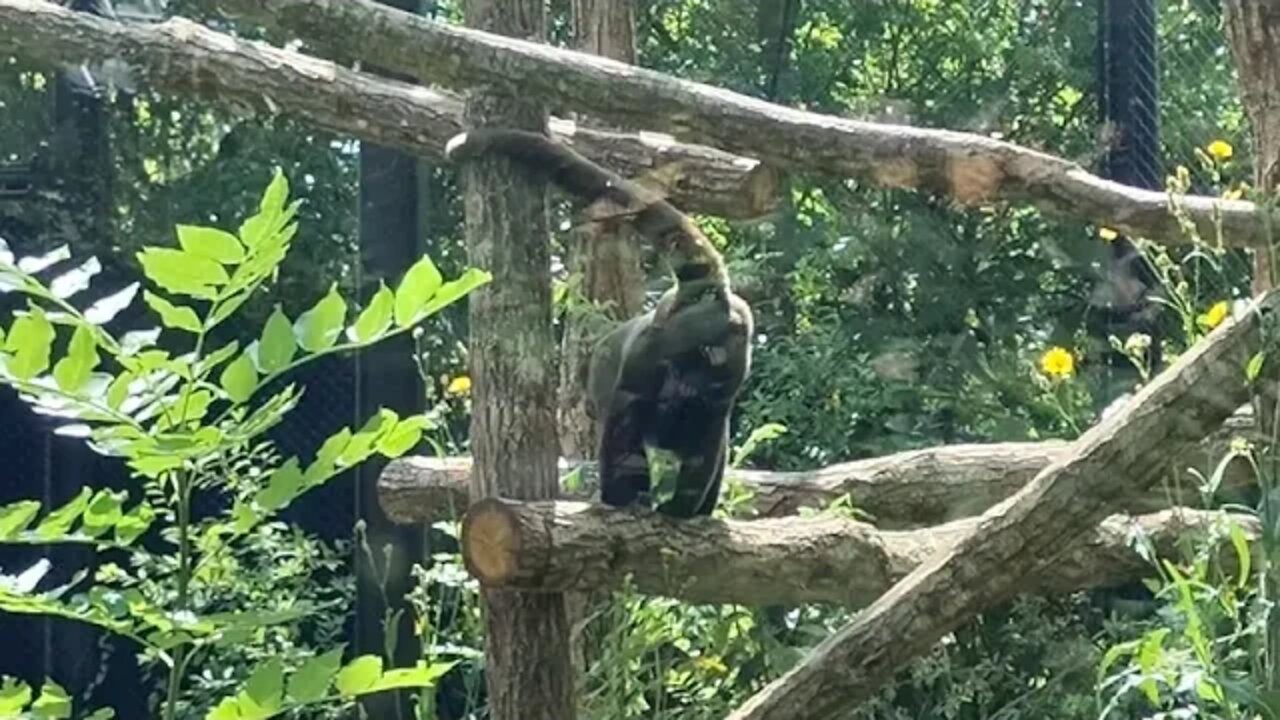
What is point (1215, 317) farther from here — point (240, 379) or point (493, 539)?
point (240, 379)

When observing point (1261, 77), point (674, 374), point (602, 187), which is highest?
point (1261, 77)

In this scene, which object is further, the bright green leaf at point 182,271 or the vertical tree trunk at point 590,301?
the vertical tree trunk at point 590,301

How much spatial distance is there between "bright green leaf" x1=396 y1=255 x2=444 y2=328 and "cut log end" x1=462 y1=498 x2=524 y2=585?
0.96 metres

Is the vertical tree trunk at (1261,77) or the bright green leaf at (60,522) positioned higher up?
the vertical tree trunk at (1261,77)

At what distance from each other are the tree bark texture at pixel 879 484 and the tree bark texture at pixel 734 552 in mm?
Result: 237

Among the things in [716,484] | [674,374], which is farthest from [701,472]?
[674,374]

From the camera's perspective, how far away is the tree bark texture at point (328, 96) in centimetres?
220

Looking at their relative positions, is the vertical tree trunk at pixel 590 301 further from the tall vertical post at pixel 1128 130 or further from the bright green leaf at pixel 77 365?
the bright green leaf at pixel 77 365

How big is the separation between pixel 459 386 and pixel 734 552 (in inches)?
18.5

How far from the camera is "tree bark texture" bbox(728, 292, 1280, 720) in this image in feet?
5.71

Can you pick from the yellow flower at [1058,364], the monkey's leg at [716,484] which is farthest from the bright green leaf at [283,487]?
the yellow flower at [1058,364]

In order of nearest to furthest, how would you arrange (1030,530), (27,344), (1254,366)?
(27,344) < (1254,366) < (1030,530)

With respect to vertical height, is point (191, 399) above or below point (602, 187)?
below

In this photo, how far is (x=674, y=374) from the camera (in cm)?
229
